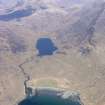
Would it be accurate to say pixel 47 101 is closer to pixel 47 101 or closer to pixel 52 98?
pixel 47 101

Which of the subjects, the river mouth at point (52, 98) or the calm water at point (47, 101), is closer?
the calm water at point (47, 101)

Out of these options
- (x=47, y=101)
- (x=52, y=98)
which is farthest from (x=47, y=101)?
(x=52, y=98)

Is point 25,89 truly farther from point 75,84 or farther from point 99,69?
point 99,69

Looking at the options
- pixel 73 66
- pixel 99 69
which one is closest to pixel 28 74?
pixel 73 66

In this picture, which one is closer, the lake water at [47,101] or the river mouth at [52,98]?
the lake water at [47,101]

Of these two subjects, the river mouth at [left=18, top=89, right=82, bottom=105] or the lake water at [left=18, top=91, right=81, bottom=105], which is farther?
the river mouth at [left=18, top=89, right=82, bottom=105]
